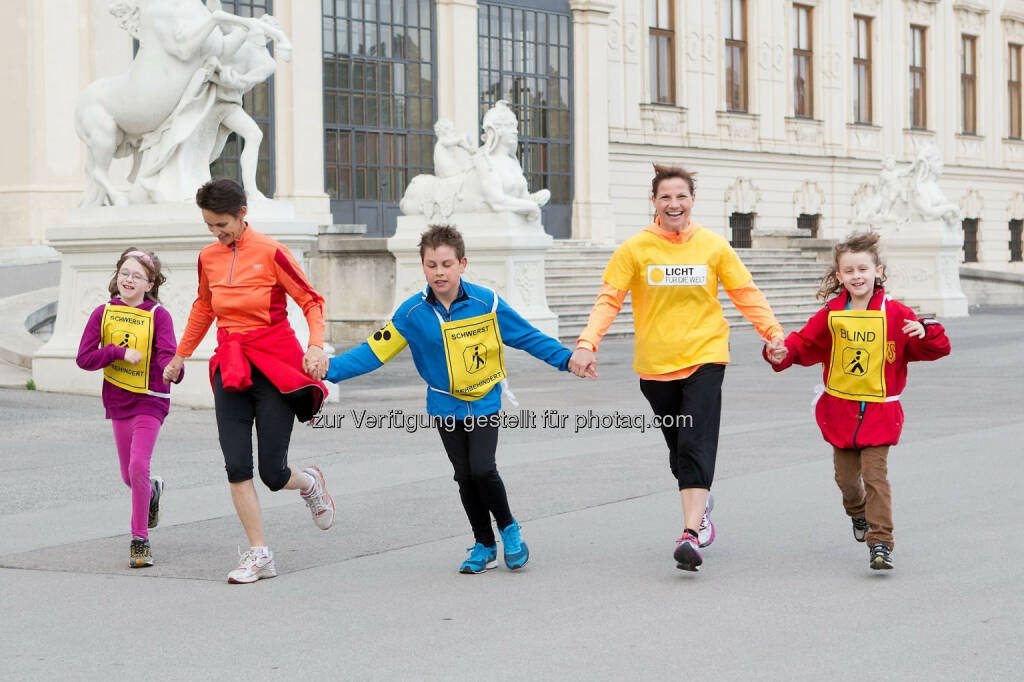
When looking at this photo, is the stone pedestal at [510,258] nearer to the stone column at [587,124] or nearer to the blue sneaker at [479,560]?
the blue sneaker at [479,560]

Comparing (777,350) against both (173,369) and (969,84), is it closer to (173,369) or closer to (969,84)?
(173,369)

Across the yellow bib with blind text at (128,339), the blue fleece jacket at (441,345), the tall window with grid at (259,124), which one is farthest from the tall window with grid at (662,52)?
the blue fleece jacket at (441,345)

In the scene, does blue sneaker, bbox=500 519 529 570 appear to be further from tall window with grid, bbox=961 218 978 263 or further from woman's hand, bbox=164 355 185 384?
tall window with grid, bbox=961 218 978 263

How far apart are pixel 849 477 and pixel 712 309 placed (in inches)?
36.2

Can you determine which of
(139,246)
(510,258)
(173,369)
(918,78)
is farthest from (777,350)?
(918,78)

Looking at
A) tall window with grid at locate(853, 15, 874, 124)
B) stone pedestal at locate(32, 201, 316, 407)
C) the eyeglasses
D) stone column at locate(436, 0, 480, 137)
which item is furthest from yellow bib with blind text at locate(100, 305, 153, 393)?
tall window with grid at locate(853, 15, 874, 124)

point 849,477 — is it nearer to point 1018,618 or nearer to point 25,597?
point 1018,618

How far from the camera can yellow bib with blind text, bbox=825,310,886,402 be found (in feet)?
21.1

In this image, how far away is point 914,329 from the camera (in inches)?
249

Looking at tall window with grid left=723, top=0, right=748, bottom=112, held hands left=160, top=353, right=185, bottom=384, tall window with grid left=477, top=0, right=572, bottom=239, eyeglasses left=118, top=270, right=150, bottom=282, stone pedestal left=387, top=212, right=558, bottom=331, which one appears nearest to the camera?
held hands left=160, top=353, right=185, bottom=384

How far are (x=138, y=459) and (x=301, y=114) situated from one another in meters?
23.4

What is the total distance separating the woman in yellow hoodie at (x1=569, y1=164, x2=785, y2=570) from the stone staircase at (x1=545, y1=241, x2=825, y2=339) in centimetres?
1589

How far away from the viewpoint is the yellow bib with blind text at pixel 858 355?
6434 mm

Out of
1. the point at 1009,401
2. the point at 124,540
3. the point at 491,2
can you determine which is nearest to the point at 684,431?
the point at 124,540
